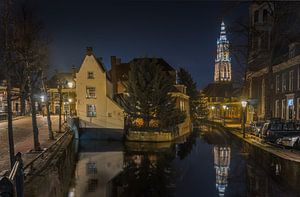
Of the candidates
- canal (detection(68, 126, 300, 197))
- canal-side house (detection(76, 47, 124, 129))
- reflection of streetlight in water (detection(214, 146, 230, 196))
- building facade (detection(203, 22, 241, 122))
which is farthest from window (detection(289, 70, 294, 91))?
building facade (detection(203, 22, 241, 122))

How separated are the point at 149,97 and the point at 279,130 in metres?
15.6

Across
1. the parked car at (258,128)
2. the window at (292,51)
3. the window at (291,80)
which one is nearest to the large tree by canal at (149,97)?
the parked car at (258,128)

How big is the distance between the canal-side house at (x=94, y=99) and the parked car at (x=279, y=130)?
1893 cm

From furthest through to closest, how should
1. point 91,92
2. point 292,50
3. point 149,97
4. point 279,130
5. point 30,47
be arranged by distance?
point 91,92
point 149,97
point 292,50
point 279,130
point 30,47

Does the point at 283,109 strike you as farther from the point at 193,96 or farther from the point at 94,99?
the point at 193,96

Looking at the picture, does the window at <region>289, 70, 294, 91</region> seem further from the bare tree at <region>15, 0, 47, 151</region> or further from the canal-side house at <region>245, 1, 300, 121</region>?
the bare tree at <region>15, 0, 47, 151</region>

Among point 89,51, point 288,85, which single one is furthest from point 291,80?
point 89,51

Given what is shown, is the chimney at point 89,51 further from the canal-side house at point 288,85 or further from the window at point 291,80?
the window at point 291,80

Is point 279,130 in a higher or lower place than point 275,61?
lower

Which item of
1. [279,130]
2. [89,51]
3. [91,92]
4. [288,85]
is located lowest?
[279,130]

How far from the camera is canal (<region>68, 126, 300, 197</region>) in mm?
13922

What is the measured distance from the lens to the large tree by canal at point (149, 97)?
36000 mm

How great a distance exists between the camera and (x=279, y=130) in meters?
25.5

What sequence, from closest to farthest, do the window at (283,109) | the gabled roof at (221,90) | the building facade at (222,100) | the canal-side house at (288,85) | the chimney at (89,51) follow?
the canal-side house at (288,85) → the window at (283,109) → the chimney at (89,51) → the building facade at (222,100) → the gabled roof at (221,90)
